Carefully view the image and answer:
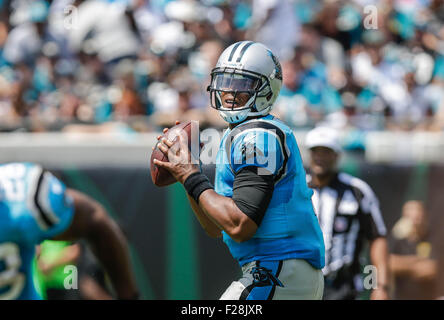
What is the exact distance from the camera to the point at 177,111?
7512mm

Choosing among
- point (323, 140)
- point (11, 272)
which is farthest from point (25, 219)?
point (323, 140)

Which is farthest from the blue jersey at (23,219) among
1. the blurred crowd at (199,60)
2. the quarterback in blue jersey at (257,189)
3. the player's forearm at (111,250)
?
the blurred crowd at (199,60)

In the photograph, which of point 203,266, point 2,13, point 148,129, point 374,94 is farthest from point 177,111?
point 2,13

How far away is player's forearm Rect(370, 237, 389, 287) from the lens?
5.39 meters

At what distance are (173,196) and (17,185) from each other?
343 cm

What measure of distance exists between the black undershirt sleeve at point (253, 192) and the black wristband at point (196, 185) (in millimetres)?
141

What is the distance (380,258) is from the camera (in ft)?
18.0

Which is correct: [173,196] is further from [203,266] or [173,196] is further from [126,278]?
[126,278]

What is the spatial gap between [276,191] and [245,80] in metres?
0.58

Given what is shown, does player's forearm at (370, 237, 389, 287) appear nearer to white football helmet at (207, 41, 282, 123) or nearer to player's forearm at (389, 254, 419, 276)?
player's forearm at (389, 254, 419, 276)

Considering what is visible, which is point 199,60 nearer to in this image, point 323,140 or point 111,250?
point 323,140

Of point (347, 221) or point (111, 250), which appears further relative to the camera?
point (347, 221)

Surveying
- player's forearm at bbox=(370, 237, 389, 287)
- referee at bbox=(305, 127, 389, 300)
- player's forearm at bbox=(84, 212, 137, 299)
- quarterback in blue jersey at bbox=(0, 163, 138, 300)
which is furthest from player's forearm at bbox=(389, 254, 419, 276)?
quarterback in blue jersey at bbox=(0, 163, 138, 300)

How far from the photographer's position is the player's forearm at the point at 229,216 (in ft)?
10.3
